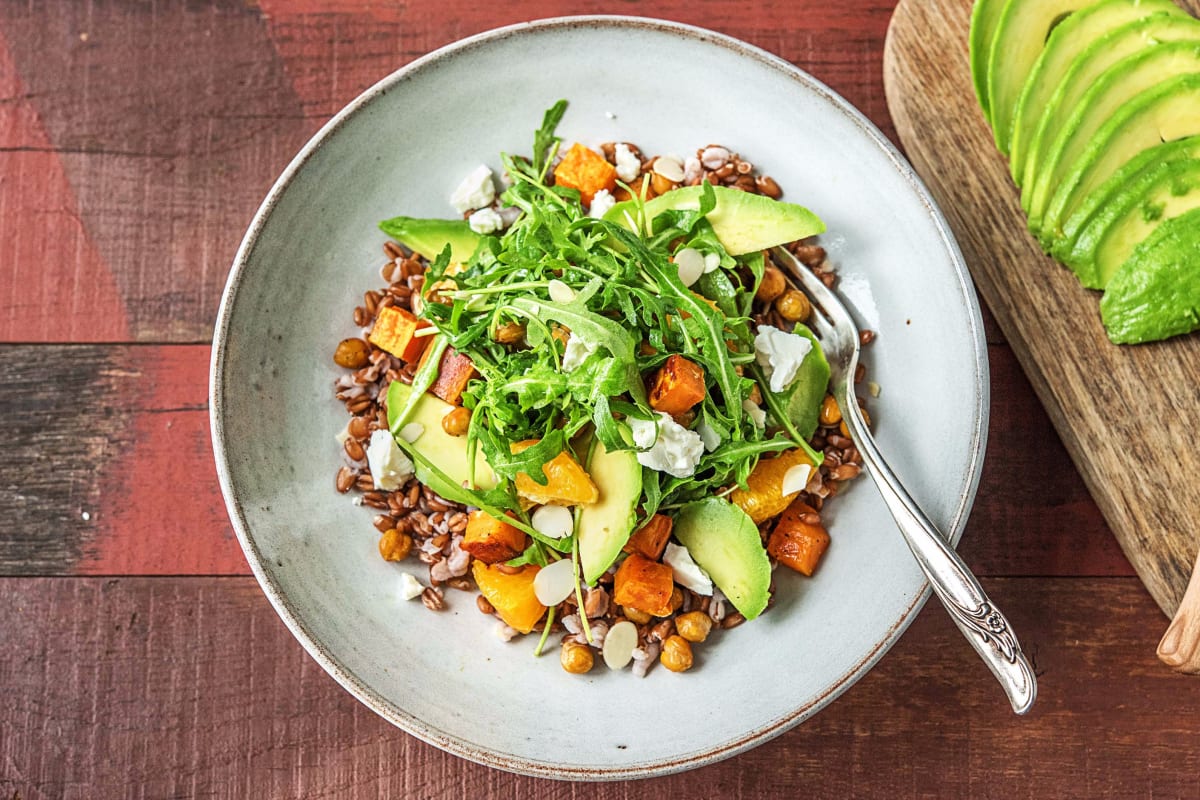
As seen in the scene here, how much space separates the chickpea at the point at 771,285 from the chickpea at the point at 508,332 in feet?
2.20

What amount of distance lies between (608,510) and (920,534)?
0.77 meters

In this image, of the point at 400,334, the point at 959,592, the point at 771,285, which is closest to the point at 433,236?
the point at 400,334

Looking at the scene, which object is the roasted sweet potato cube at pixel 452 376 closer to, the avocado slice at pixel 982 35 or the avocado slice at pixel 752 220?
the avocado slice at pixel 752 220

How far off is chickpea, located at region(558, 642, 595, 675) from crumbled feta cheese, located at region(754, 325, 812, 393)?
861 mm

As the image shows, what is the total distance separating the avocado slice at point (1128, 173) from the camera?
2.44 metres

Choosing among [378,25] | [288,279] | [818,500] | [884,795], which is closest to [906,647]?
[884,795]

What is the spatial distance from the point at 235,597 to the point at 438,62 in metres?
1.72

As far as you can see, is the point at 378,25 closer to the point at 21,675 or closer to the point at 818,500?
the point at 818,500

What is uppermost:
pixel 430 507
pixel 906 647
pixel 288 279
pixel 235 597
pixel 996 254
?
pixel 996 254

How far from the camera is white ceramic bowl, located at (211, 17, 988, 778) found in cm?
233

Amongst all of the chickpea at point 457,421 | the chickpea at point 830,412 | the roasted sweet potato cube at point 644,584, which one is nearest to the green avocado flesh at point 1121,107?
the chickpea at point 830,412

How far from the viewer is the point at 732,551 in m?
2.28

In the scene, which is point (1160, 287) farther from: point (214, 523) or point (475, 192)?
point (214, 523)

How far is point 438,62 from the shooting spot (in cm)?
250
